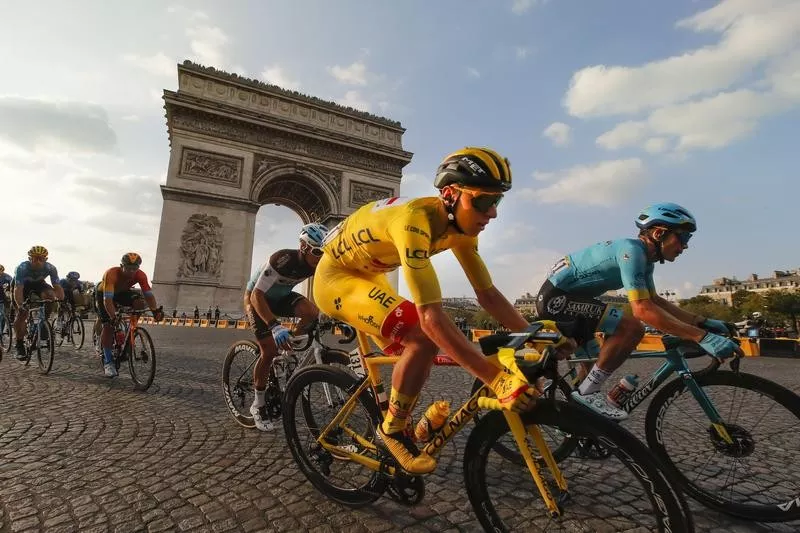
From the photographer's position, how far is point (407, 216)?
1754mm

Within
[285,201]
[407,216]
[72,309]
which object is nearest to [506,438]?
[407,216]

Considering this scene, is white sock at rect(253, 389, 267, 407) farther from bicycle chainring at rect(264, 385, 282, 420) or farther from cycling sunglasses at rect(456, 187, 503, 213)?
cycling sunglasses at rect(456, 187, 503, 213)

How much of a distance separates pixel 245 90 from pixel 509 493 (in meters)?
28.8

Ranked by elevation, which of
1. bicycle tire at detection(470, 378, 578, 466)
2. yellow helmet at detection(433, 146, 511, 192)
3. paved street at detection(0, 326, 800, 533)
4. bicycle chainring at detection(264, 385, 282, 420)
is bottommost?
paved street at detection(0, 326, 800, 533)

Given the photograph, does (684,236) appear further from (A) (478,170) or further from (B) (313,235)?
(B) (313,235)

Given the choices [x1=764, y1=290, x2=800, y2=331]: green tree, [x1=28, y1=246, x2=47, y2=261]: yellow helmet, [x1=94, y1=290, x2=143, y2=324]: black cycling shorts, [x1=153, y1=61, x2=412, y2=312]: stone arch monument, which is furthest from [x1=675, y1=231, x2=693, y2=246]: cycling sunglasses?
[x1=764, y1=290, x2=800, y2=331]: green tree

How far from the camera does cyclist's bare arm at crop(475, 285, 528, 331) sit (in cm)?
215

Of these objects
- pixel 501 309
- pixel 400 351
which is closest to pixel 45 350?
pixel 400 351

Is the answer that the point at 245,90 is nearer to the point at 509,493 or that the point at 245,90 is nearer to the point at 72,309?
the point at 72,309

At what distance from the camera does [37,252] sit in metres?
6.41

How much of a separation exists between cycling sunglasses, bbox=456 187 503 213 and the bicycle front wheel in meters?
4.29

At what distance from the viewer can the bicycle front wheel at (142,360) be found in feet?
15.5

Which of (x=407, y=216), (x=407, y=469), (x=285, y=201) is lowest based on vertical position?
(x=407, y=469)

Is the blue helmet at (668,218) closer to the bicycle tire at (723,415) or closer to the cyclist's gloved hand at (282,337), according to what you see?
the bicycle tire at (723,415)
